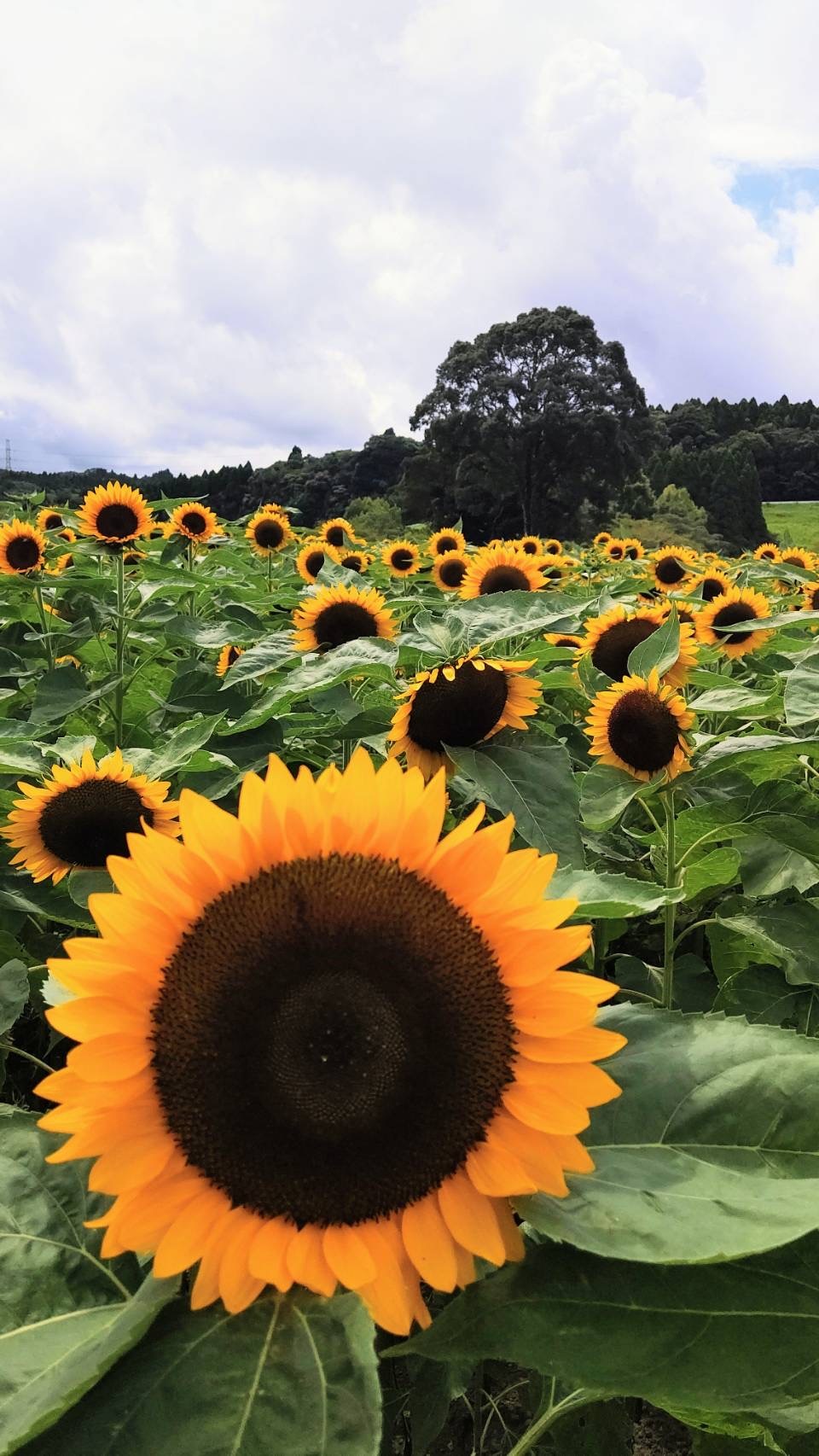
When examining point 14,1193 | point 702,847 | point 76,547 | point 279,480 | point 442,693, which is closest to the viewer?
point 14,1193

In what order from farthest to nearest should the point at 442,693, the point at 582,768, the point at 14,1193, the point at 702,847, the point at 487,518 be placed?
the point at 487,518 → the point at 582,768 → the point at 702,847 → the point at 442,693 → the point at 14,1193

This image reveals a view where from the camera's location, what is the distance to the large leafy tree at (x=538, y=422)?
39.8 meters

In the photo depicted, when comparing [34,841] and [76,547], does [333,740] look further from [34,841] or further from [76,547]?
[76,547]

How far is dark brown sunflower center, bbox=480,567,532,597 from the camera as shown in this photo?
3.61m

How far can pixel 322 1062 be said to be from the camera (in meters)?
0.76

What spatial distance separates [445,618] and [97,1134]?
1450 mm

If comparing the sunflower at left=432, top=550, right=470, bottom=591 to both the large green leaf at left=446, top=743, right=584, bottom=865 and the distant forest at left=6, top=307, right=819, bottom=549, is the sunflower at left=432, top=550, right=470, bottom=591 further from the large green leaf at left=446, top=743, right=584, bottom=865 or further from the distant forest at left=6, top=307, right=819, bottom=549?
the distant forest at left=6, top=307, right=819, bottom=549

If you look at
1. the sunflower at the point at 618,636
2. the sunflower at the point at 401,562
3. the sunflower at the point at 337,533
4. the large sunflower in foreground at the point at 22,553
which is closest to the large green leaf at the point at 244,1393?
the sunflower at the point at 618,636

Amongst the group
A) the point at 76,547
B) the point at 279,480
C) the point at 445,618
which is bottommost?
the point at 445,618

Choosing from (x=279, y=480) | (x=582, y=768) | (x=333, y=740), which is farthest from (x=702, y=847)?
(x=279, y=480)

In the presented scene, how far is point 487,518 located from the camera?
137 feet

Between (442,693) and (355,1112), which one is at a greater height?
(442,693)

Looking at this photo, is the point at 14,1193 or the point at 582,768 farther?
the point at 582,768

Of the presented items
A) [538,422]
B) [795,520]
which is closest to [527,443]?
[538,422]
